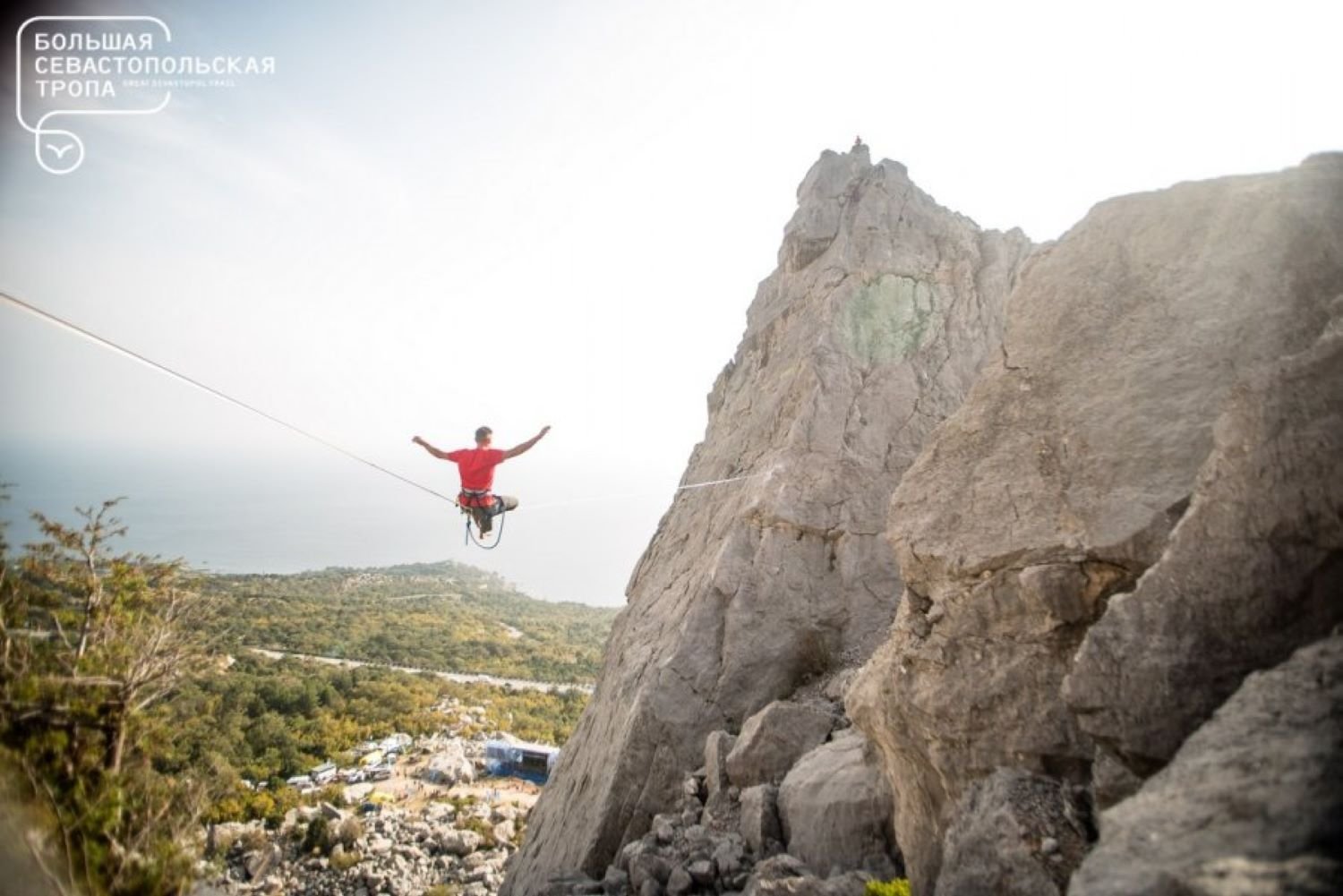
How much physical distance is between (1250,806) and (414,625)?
106 metres

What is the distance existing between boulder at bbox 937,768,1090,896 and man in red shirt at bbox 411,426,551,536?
869 centimetres

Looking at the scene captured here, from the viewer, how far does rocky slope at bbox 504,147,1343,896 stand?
4066 millimetres

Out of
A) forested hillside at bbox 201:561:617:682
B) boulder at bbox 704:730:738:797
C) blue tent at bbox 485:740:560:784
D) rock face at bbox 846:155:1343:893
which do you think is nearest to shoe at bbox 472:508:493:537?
boulder at bbox 704:730:738:797

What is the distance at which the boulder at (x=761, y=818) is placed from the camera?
8.83m

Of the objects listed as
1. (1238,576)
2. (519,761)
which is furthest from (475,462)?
(519,761)

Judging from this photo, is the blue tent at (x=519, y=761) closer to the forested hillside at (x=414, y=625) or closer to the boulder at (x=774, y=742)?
the forested hillside at (x=414, y=625)

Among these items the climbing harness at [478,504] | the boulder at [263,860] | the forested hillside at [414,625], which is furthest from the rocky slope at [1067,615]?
the forested hillside at [414,625]

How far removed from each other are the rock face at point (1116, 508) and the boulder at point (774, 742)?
2980mm

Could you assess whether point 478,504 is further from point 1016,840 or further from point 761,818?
point 1016,840

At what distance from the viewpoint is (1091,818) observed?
504 centimetres

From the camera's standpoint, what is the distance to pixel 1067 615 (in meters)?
5.88

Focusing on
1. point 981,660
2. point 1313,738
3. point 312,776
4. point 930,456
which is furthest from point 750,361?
point 312,776

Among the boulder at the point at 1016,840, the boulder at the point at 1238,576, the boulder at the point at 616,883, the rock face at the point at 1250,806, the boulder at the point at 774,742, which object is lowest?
the boulder at the point at 616,883

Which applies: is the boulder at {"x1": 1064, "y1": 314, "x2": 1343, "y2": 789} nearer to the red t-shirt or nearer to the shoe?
the red t-shirt
